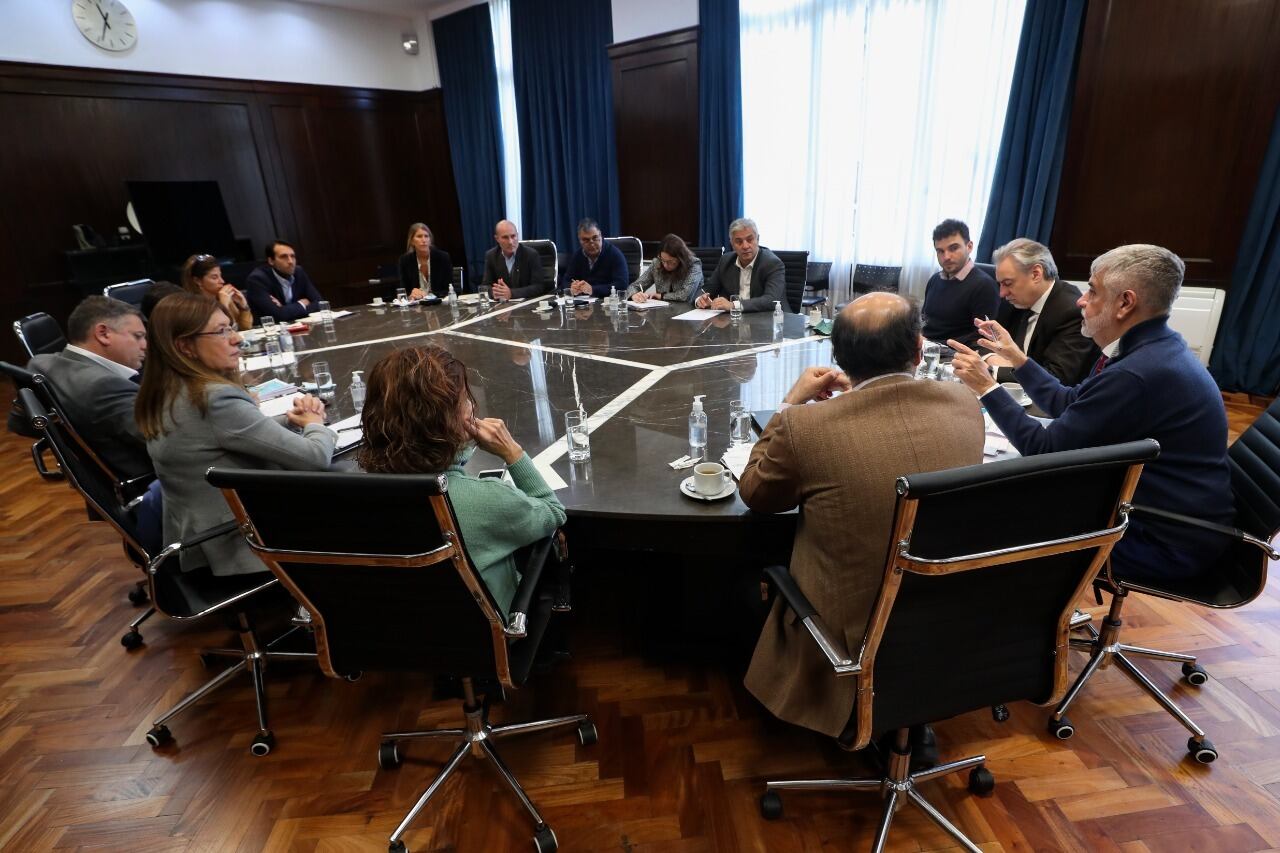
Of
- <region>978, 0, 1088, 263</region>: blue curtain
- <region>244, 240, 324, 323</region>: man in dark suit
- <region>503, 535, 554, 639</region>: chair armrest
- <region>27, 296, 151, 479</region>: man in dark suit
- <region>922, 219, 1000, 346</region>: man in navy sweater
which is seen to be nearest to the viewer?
<region>503, 535, 554, 639</region>: chair armrest

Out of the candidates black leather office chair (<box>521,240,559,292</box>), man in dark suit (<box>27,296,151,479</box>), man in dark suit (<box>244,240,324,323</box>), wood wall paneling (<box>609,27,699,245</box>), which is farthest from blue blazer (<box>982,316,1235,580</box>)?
wood wall paneling (<box>609,27,699,245</box>)

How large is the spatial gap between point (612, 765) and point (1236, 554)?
5.46 feet

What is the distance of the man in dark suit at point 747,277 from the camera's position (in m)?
3.88

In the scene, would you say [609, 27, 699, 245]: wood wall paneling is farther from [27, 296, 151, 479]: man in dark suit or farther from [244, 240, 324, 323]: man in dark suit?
[27, 296, 151, 479]: man in dark suit

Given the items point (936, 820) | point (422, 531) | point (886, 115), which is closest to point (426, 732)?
point (422, 531)

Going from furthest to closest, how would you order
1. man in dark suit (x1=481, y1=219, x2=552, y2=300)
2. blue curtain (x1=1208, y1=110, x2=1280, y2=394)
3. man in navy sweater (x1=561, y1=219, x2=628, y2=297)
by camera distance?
man in dark suit (x1=481, y1=219, x2=552, y2=300), man in navy sweater (x1=561, y1=219, x2=628, y2=297), blue curtain (x1=1208, y1=110, x2=1280, y2=394)

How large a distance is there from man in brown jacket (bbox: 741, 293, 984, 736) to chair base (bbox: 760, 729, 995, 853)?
1.08 ft

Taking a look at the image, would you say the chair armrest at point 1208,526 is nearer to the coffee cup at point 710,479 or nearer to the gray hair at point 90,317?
the coffee cup at point 710,479

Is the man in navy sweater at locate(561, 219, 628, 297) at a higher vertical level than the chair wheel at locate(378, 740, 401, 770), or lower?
higher

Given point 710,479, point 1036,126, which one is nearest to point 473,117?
point 1036,126

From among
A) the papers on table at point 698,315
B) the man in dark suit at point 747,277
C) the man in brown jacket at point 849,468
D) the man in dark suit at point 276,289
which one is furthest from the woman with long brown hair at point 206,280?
the man in brown jacket at point 849,468

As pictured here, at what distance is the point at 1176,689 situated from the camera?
Answer: 1830 mm

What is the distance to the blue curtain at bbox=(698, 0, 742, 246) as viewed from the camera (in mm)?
5027

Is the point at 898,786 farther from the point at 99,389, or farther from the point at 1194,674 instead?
the point at 99,389
